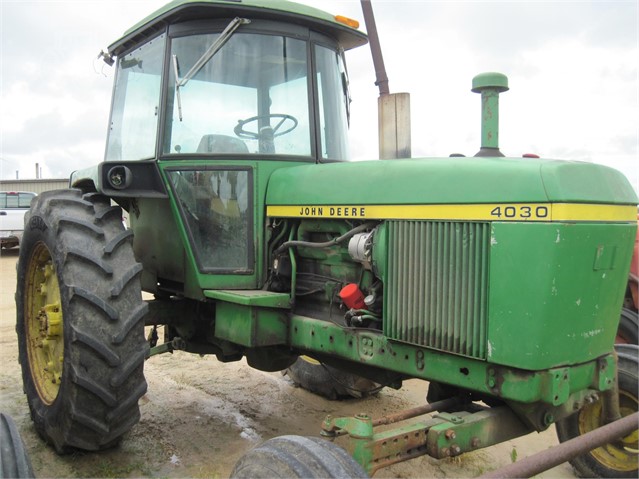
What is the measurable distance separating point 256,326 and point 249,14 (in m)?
1.77

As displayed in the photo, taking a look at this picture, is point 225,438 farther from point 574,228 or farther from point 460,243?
point 574,228

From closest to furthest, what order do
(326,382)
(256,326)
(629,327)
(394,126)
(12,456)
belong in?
(12,456), (256,326), (394,126), (629,327), (326,382)

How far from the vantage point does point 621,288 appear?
281cm

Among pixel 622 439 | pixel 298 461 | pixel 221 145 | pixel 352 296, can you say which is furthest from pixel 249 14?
pixel 622 439

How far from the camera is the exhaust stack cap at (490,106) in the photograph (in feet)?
9.91

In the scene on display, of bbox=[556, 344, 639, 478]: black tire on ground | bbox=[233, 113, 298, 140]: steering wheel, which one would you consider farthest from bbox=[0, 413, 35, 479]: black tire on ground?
bbox=[556, 344, 639, 478]: black tire on ground

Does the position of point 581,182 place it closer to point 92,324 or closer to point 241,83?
point 241,83

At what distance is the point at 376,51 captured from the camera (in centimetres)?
679

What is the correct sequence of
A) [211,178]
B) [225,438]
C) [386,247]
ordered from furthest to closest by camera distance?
[225,438] → [211,178] → [386,247]

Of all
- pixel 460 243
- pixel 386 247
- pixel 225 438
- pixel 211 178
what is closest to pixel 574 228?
pixel 460 243

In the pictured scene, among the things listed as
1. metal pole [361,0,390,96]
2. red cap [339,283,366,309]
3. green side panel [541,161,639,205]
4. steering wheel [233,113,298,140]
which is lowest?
red cap [339,283,366,309]

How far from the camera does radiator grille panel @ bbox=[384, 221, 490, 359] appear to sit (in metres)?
2.65

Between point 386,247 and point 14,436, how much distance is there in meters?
1.82

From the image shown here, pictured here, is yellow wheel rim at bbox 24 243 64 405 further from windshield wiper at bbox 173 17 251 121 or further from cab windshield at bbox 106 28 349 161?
windshield wiper at bbox 173 17 251 121
